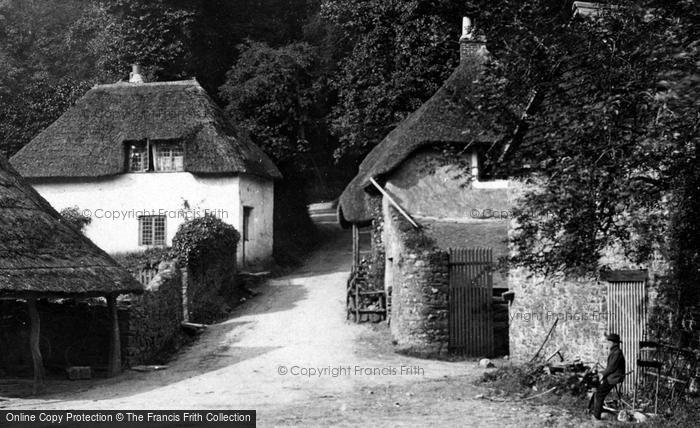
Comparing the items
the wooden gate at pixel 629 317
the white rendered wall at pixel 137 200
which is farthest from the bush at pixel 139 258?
the wooden gate at pixel 629 317

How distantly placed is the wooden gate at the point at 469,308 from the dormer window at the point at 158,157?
555 inches

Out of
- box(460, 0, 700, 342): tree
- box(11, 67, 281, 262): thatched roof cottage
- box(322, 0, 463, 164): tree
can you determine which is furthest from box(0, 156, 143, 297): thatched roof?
box(322, 0, 463, 164): tree

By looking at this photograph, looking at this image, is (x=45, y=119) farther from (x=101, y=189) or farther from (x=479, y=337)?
(x=479, y=337)

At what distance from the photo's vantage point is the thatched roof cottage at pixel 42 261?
16.2 m

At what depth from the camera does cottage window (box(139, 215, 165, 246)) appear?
31656 mm

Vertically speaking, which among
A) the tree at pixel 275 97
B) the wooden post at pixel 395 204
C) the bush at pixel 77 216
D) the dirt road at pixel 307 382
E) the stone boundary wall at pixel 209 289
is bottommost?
the dirt road at pixel 307 382

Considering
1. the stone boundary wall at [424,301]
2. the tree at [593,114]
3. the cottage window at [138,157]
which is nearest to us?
the tree at [593,114]

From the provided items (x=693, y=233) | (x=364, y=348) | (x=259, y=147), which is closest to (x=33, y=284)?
(x=364, y=348)

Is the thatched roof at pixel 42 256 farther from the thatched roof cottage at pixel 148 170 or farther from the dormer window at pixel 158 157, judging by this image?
the dormer window at pixel 158 157

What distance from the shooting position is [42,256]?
56.0 ft

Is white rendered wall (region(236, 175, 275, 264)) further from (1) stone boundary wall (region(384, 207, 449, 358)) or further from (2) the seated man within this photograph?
(2) the seated man

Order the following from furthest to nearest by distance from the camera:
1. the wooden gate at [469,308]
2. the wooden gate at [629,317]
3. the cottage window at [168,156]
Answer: the cottage window at [168,156], the wooden gate at [469,308], the wooden gate at [629,317]

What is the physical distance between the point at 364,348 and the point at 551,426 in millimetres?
8381

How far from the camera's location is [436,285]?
66.8 feet
